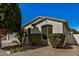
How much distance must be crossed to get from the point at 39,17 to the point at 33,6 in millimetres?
1837

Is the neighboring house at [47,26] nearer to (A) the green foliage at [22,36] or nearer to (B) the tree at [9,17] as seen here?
(A) the green foliage at [22,36]

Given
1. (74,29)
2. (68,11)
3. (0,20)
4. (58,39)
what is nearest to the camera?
(0,20)

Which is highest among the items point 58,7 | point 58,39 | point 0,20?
point 58,7

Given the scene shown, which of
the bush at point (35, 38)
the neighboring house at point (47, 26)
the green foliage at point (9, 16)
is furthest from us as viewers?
the neighboring house at point (47, 26)

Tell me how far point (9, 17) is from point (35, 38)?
5.15m

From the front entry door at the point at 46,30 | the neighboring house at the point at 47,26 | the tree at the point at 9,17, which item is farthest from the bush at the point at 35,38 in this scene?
the tree at the point at 9,17

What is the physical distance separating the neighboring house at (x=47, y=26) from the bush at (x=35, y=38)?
475 mm

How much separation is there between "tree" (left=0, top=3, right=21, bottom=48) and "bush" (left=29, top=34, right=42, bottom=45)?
3.69 metres

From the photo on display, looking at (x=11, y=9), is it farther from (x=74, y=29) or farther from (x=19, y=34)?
(x=74, y=29)

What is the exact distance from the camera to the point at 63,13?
918 inches

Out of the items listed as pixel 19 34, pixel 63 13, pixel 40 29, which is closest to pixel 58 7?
pixel 63 13

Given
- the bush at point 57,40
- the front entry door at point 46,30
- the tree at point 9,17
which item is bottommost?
the bush at point 57,40

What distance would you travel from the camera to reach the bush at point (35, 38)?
21.9m

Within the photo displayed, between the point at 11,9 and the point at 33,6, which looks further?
the point at 33,6
